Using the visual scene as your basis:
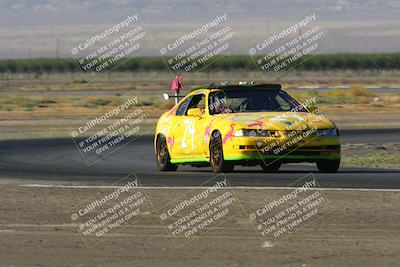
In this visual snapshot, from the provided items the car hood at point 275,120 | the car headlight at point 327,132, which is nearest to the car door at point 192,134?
the car hood at point 275,120

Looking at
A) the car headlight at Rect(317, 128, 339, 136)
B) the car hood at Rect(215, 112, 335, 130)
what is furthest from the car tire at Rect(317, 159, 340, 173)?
the car hood at Rect(215, 112, 335, 130)

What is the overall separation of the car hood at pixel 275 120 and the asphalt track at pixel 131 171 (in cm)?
77

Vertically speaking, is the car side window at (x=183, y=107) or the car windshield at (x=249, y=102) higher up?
the car side window at (x=183, y=107)

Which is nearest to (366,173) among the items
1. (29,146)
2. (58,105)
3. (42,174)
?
(42,174)

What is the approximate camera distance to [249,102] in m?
20.1

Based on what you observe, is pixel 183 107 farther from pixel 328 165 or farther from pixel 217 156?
pixel 328 165

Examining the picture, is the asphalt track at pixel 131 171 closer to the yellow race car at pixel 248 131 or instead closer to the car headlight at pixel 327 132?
the yellow race car at pixel 248 131

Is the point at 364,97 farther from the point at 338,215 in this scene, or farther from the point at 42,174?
the point at 338,215

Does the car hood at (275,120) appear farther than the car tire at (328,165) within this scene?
No

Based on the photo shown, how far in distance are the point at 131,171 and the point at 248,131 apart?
9.42ft

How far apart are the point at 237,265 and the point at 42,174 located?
10.3 metres

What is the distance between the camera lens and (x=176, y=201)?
15172 mm

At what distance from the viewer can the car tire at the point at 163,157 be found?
2125 cm

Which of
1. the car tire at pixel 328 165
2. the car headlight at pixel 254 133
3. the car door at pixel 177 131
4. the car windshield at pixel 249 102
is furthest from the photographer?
the car door at pixel 177 131
